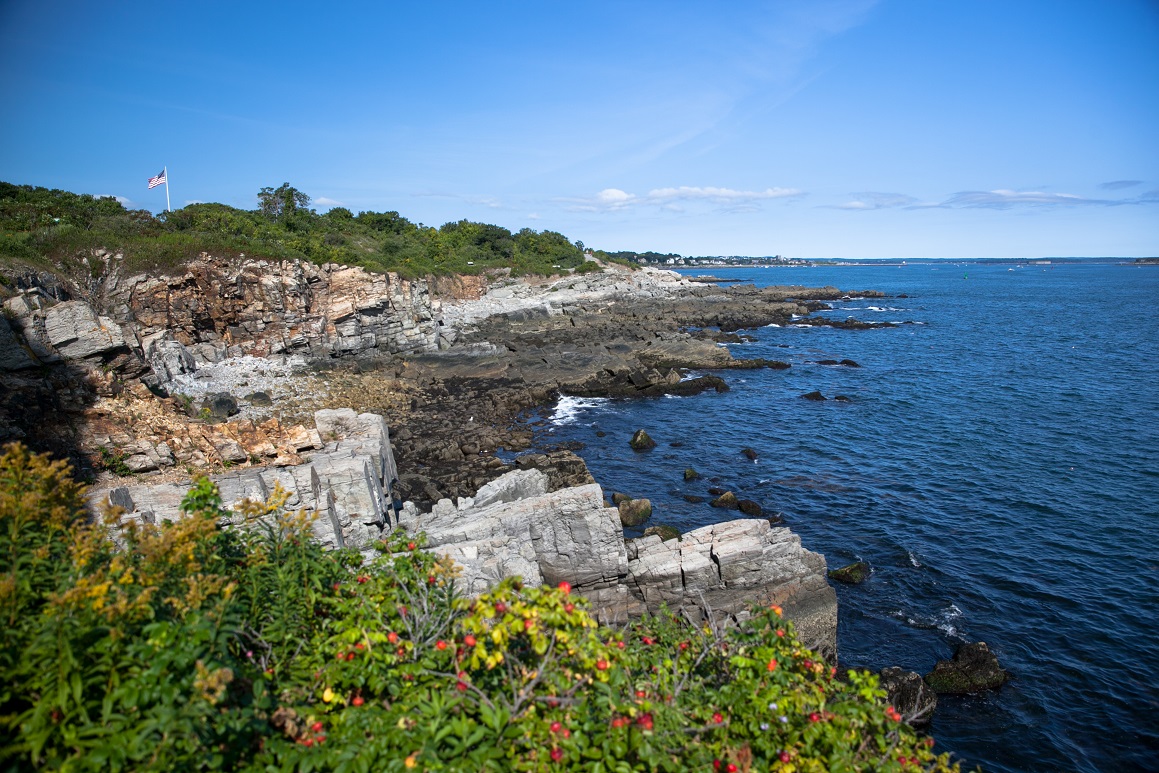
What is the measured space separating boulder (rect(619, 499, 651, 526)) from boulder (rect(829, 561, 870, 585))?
6367 mm

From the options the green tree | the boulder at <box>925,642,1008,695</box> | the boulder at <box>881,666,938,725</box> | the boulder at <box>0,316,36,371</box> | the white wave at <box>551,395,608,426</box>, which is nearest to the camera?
the boulder at <box>881,666,938,725</box>

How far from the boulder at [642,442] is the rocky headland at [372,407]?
15.3ft

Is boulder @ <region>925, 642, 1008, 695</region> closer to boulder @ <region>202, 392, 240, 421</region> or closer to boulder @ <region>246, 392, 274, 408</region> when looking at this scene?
boulder @ <region>202, 392, 240, 421</region>

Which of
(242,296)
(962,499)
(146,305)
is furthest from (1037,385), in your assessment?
Answer: (146,305)

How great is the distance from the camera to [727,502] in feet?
76.2

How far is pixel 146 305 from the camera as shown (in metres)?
36.1

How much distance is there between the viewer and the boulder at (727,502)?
23094 mm

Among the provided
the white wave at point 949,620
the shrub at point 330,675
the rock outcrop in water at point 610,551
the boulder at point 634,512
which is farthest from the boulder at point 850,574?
the shrub at point 330,675

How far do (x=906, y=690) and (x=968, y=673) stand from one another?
203cm

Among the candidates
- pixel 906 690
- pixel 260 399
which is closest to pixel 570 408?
pixel 260 399

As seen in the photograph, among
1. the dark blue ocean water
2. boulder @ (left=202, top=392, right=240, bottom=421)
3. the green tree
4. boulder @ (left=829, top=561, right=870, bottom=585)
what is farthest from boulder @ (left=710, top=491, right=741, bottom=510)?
the green tree

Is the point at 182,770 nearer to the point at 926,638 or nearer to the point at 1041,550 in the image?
the point at 926,638

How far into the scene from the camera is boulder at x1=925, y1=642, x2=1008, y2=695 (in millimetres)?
13797

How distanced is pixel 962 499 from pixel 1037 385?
82.5 ft
